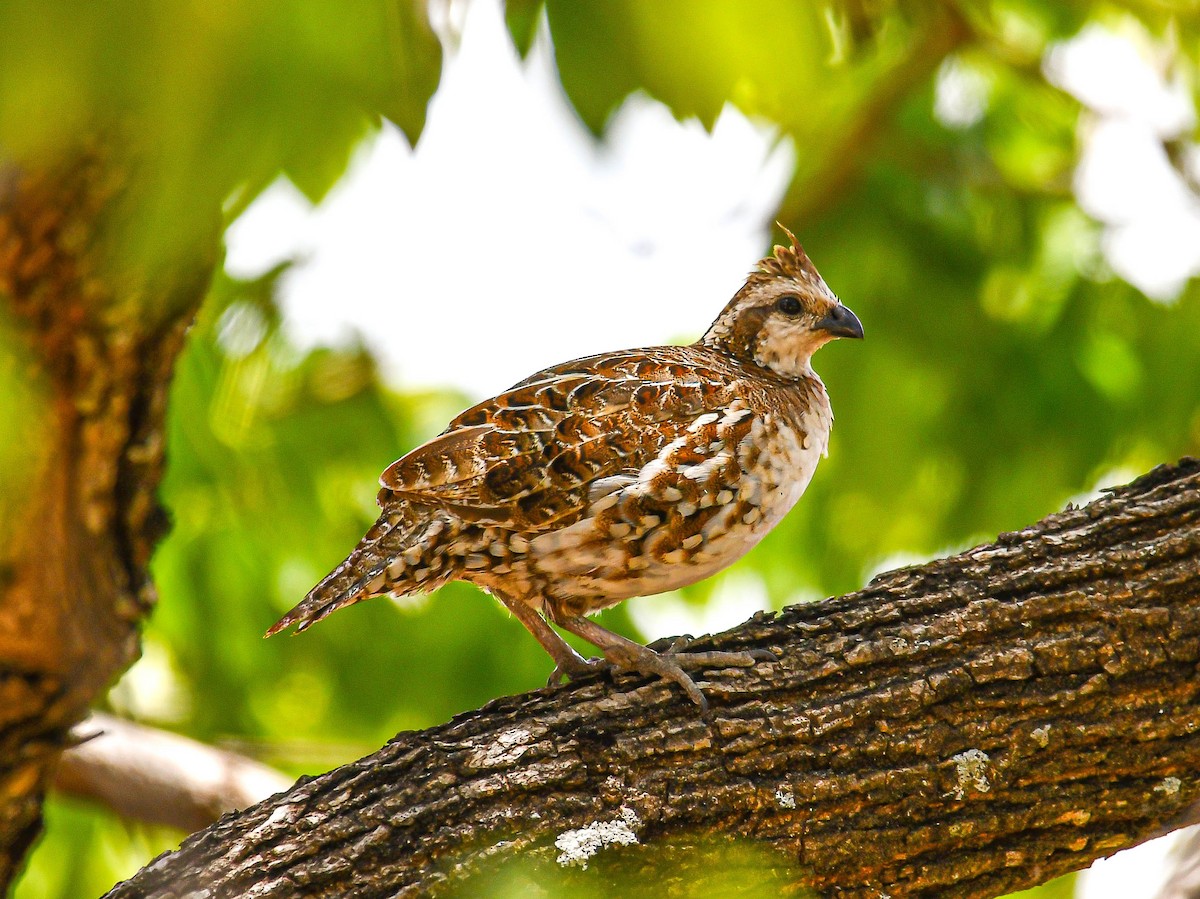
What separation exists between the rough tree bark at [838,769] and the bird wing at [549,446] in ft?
2.71

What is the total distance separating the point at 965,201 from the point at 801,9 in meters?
7.04

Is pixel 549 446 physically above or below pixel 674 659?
above

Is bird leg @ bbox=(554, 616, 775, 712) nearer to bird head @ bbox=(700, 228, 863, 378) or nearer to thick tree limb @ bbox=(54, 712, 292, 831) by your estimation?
bird head @ bbox=(700, 228, 863, 378)

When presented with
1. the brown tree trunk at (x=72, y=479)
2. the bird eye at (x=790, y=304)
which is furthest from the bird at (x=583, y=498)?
the bird eye at (x=790, y=304)

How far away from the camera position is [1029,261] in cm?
835

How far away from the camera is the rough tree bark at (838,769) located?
398 centimetres

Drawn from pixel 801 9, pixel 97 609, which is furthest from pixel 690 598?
pixel 801 9

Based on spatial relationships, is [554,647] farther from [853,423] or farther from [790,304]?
[853,423]

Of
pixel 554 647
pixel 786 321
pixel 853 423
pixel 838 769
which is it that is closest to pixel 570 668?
pixel 554 647

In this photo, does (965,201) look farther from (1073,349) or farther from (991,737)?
(991,737)

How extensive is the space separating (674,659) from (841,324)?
2.42 meters

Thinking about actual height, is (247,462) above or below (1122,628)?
above

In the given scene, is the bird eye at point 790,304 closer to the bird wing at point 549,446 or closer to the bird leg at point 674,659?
the bird wing at point 549,446

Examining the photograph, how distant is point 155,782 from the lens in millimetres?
6836
